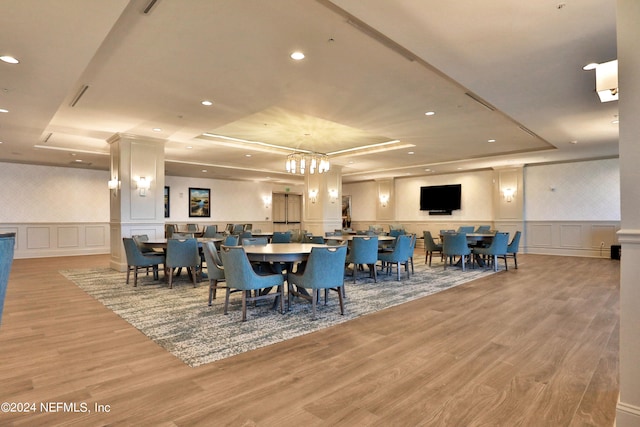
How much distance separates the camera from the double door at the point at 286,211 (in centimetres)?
1609

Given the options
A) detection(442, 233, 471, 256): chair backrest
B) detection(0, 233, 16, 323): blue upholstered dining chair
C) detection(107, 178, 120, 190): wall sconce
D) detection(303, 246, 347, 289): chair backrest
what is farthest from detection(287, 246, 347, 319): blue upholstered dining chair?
detection(107, 178, 120, 190): wall sconce

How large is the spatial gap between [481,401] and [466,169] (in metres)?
10.9

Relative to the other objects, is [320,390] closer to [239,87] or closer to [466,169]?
[239,87]

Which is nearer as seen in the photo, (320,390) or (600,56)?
(320,390)

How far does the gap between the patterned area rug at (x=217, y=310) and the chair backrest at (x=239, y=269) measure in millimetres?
398

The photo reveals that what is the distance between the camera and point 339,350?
9.87 ft

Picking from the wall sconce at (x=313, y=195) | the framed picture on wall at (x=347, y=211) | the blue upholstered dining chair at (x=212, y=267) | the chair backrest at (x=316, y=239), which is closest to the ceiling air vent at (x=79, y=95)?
the blue upholstered dining chair at (x=212, y=267)

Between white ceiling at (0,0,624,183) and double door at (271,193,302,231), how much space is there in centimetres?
862

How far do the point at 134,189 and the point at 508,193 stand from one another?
34.5ft

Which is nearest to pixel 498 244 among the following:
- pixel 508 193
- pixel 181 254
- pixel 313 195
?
pixel 508 193

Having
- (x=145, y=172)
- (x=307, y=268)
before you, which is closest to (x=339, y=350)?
(x=307, y=268)

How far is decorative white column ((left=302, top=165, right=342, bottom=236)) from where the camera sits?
1097cm

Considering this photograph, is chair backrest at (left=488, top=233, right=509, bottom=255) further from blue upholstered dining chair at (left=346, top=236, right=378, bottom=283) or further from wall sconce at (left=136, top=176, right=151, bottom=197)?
wall sconce at (left=136, top=176, right=151, bottom=197)

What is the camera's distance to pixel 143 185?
24.3 ft
